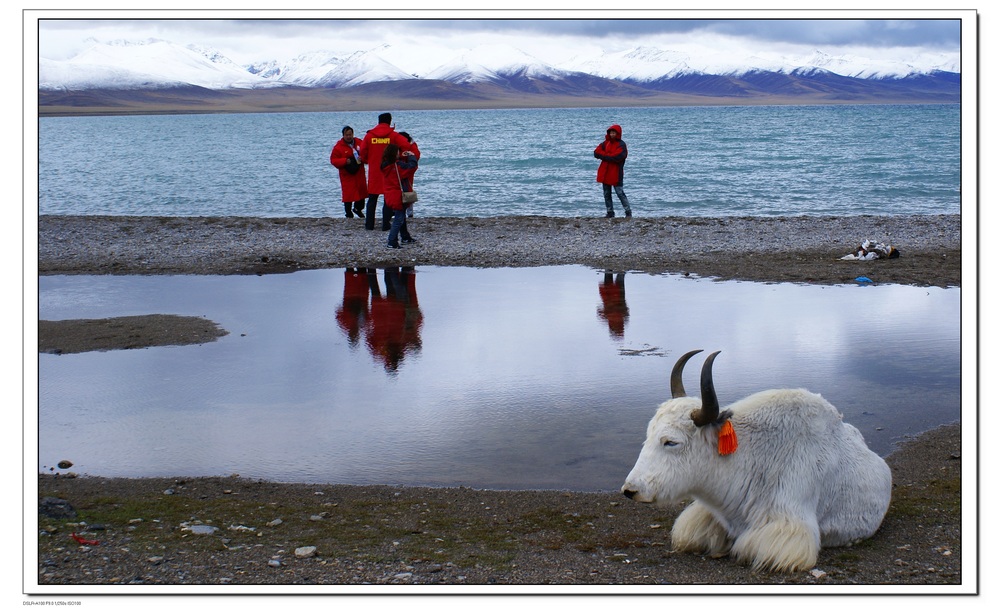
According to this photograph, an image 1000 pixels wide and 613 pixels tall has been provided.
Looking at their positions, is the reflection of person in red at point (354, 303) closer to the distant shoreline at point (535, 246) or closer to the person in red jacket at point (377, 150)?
the distant shoreline at point (535, 246)

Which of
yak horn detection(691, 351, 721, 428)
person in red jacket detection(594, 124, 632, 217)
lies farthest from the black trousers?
yak horn detection(691, 351, 721, 428)

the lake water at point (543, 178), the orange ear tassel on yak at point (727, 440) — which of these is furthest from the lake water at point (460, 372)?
the lake water at point (543, 178)

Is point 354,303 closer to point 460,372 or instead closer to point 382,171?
point 382,171

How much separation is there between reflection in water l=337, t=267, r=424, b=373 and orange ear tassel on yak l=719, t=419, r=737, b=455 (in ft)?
15.8

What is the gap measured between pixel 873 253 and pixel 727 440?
1092cm

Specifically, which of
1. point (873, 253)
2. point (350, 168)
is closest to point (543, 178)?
point (350, 168)

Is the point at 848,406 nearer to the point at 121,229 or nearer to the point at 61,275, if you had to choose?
the point at 61,275

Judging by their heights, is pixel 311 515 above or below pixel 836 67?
below

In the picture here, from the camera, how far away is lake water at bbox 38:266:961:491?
7.10 meters

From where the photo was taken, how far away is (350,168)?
63.5 ft

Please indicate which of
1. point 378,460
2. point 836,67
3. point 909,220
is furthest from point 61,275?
point 836,67

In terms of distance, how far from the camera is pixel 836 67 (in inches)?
6919
